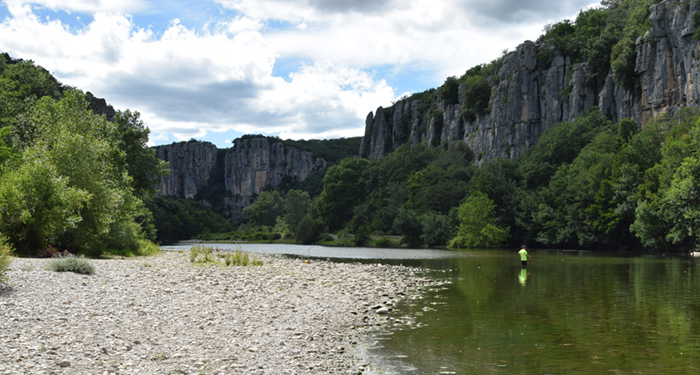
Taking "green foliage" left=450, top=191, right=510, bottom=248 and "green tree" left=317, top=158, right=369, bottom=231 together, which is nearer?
"green foliage" left=450, top=191, right=510, bottom=248

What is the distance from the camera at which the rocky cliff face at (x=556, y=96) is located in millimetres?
67875

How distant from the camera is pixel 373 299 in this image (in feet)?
65.1

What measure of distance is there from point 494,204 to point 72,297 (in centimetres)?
7229

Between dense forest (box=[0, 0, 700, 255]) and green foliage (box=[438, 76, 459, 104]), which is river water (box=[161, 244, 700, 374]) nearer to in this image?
dense forest (box=[0, 0, 700, 255])

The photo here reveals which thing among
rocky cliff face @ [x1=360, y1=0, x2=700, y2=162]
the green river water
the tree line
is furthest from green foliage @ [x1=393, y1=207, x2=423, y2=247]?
the green river water

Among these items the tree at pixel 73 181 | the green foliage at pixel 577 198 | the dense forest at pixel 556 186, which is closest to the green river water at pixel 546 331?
the tree at pixel 73 181

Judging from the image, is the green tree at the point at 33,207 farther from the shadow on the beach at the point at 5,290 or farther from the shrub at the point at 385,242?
the shrub at the point at 385,242

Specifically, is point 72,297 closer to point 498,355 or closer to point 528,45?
point 498,355

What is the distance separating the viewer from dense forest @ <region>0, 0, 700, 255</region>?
105 feet

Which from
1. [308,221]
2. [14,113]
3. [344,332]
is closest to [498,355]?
[344,332]

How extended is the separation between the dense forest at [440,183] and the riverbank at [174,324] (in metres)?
10.5

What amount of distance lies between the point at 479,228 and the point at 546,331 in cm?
6275

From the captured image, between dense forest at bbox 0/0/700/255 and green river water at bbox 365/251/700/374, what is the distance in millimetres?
19692

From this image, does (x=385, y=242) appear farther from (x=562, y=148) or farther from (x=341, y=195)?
(x=341, y=195)
